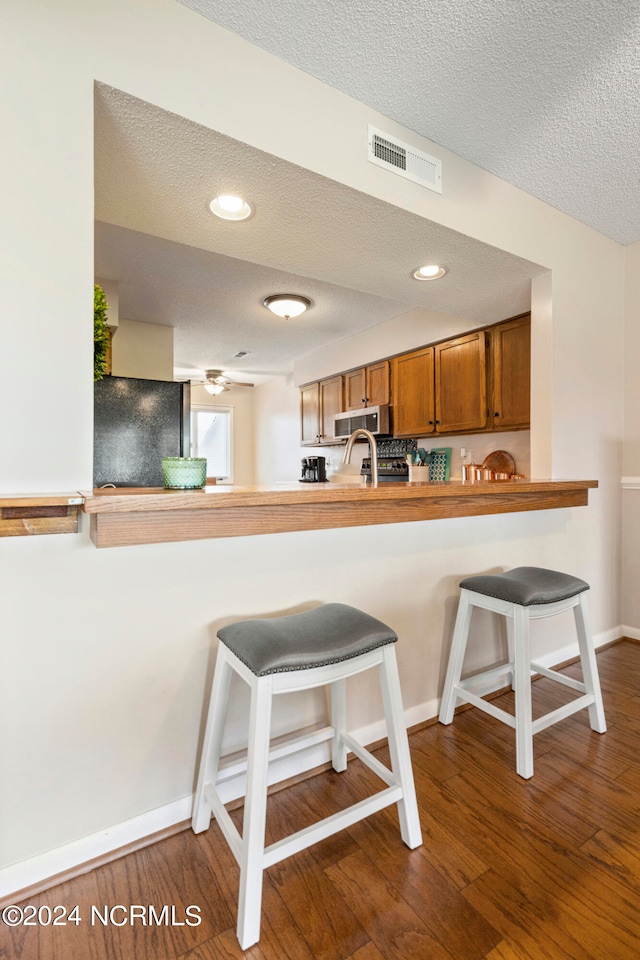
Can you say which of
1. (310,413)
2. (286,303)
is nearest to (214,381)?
(310,413)

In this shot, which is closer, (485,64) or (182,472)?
(182,472)

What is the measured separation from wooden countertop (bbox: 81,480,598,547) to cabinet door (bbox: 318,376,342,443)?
314 cm

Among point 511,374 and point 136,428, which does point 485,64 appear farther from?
point 136,428

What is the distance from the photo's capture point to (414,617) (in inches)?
75.2

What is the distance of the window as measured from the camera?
288 inches

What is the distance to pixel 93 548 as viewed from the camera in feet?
4.08

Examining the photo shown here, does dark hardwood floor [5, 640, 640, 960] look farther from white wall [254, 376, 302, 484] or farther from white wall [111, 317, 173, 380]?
white wall [254, 376, 302, 484]

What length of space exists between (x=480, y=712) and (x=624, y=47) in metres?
2.60

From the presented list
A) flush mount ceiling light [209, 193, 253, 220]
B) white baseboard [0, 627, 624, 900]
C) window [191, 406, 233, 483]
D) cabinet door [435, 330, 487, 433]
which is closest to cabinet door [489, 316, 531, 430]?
cabinet door [435, 330, 487, 433]

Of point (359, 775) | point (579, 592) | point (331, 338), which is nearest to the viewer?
point (359, 775)

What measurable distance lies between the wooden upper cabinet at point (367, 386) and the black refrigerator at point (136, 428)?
1.86 metres

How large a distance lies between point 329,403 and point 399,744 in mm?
4100

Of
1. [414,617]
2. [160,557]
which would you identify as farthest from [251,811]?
[414,617]

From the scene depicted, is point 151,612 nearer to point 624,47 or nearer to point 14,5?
point 14,5
